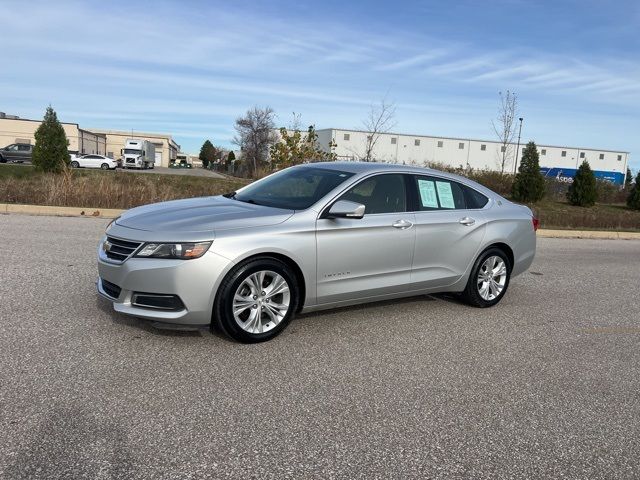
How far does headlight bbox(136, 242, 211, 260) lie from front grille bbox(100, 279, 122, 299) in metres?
0.49

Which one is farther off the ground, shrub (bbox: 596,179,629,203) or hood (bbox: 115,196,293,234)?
shrub (bbox: 596,179,629,203)

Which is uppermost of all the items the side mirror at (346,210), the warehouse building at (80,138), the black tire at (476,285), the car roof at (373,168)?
the warehouse building at (80,138)

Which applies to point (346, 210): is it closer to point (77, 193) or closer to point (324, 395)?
point (324, 395)

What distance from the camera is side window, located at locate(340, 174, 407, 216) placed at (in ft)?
17.7

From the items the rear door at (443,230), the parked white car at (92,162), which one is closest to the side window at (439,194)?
the rear door at (443,230)

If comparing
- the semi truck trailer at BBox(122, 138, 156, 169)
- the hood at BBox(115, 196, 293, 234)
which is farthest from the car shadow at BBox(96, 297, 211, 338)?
the semi truck trailer at BBox(122, 138, 156, 169)

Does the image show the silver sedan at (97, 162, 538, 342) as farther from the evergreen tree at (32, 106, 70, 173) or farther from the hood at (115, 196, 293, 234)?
the evergreen tree at (32, 106, 70, 173)

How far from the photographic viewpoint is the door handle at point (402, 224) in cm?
550

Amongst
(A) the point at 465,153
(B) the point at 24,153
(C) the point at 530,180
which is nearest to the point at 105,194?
(C) the point at 530,180

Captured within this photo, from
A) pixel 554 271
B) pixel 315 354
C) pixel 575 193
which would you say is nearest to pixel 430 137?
pixel 575 193

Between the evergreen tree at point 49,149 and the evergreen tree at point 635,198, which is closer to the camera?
the evergreen tree at point 49,149

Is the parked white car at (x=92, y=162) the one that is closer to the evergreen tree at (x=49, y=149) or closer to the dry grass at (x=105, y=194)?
the evergreen tree at (x=49, y=149)

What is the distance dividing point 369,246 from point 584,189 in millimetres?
26217

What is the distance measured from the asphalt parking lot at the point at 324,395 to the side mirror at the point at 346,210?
1130 mm
